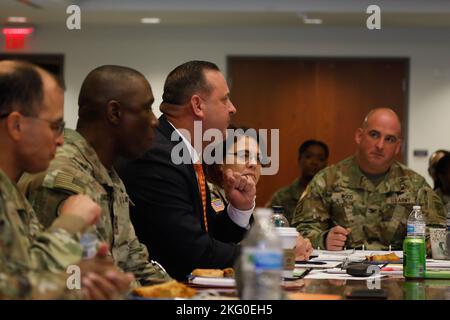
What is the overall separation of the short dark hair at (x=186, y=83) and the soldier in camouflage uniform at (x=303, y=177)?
3.30 m

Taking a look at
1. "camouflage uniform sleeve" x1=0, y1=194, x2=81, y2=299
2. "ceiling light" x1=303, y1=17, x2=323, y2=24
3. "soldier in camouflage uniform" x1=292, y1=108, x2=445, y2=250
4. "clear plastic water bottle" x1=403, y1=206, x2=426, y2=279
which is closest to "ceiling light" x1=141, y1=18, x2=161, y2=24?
"ceiling light" x1=303, y1=17, x2=323, y2=24

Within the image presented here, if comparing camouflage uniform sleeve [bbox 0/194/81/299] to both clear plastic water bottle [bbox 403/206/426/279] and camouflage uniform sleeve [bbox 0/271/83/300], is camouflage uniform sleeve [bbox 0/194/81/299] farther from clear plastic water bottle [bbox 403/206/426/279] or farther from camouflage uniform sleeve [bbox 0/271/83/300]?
clear plastic water bottle [bbox 403/206/426/279]

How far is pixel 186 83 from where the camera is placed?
3299mm

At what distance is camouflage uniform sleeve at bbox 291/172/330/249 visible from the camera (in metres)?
4.35

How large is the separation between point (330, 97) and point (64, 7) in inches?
122

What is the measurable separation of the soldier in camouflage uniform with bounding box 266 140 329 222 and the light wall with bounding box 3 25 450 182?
1.72m

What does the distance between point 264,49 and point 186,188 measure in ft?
19.8

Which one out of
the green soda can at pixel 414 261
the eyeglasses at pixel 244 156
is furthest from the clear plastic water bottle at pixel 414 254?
the eyeglasses at pixel 244 156

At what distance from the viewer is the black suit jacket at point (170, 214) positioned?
9.30 feet

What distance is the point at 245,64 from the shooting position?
888cm

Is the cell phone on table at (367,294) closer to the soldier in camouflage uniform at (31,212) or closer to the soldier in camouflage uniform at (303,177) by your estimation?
the soldier in camouflage uniform at (31,212)

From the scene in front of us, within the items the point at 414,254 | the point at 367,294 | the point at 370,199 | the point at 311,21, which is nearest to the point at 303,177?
the point at 311,21

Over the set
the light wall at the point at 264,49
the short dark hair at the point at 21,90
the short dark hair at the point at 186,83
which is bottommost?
the short dark hair at the point at 21,90

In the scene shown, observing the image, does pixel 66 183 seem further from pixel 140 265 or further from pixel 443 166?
pixel 443 166
